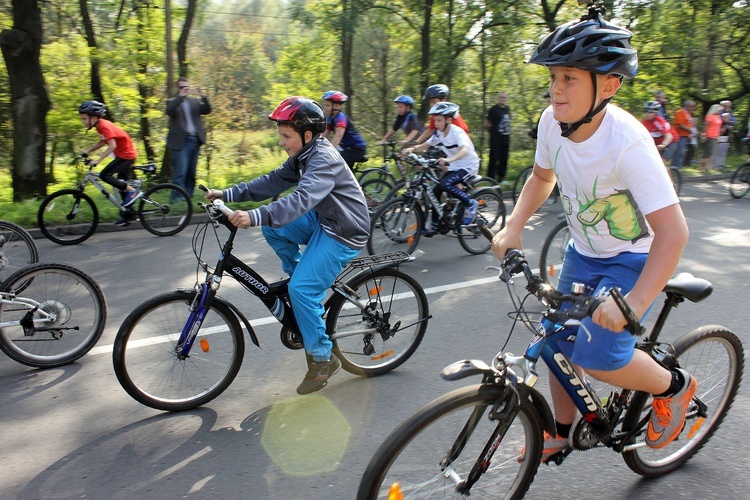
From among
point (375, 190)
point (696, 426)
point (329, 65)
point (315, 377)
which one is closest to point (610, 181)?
point (696, 426)

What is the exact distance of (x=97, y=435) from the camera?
12.1ft

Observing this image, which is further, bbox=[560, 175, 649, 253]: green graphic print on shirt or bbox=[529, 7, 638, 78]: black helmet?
bbox=[560, 175, 649, 253]: green graphic print on shirt

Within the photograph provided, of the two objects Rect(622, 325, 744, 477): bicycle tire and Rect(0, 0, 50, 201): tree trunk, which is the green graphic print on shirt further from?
Rect(0, 0, 50, 201): tree trunk

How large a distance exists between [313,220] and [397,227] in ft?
11.8

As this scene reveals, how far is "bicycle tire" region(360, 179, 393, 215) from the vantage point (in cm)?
1040

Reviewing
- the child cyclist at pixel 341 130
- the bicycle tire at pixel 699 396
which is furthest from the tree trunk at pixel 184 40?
the bicycle tire at pixel 699 396

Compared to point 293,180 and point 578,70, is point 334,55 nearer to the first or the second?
point 293,180

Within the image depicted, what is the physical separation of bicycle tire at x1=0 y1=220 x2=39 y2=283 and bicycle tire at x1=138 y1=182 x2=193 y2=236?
3.19m

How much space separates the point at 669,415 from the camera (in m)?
2.94

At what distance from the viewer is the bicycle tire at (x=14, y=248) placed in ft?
18.2

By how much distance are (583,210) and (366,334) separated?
2124 millimetres

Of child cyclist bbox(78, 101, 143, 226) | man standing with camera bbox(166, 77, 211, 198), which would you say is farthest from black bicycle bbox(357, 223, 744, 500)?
man standing with camera bbox(166, 77, 211, 198)

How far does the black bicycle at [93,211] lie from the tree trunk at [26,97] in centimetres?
216

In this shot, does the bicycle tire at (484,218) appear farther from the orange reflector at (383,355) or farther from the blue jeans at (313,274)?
the blue jeans at (313,274)
